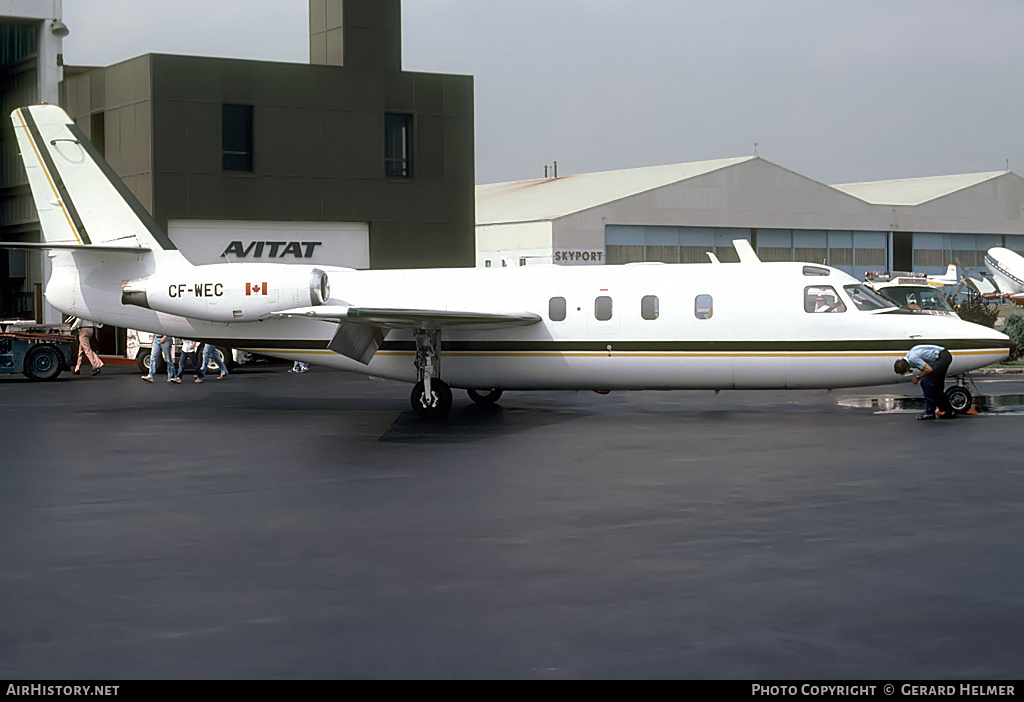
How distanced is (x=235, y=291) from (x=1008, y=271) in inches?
1975

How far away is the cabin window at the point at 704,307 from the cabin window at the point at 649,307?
681 millimetres

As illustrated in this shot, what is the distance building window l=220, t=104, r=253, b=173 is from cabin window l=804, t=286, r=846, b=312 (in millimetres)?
23123

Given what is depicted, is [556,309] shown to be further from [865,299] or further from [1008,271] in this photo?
[1008,271]

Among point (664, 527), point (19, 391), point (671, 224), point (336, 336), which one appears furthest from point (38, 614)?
point (671, 224)

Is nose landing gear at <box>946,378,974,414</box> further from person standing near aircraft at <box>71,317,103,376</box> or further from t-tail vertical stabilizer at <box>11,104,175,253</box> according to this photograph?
person standing near aircraft at <box>71,317,103,376</box>

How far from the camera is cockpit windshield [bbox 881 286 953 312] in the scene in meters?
38.8

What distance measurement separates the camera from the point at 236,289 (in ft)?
74.1

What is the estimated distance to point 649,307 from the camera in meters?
22.0

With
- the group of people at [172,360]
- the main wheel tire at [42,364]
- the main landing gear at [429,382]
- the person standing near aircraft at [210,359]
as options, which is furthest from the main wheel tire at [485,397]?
the main wheel tire at [42,364]

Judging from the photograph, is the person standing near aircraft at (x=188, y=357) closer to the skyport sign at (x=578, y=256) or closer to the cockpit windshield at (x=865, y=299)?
the cockpit windshield at (x=865, y=299)

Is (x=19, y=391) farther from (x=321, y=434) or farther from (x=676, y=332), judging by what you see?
(x=676, y=332)

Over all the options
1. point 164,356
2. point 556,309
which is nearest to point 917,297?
point 556,309

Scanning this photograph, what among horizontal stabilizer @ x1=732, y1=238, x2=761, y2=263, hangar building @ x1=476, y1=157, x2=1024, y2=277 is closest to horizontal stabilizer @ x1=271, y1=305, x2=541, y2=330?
horizontal stabilizer @ x1=732, y1=238, x2=761, y2=263

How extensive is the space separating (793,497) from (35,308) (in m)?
39.8
